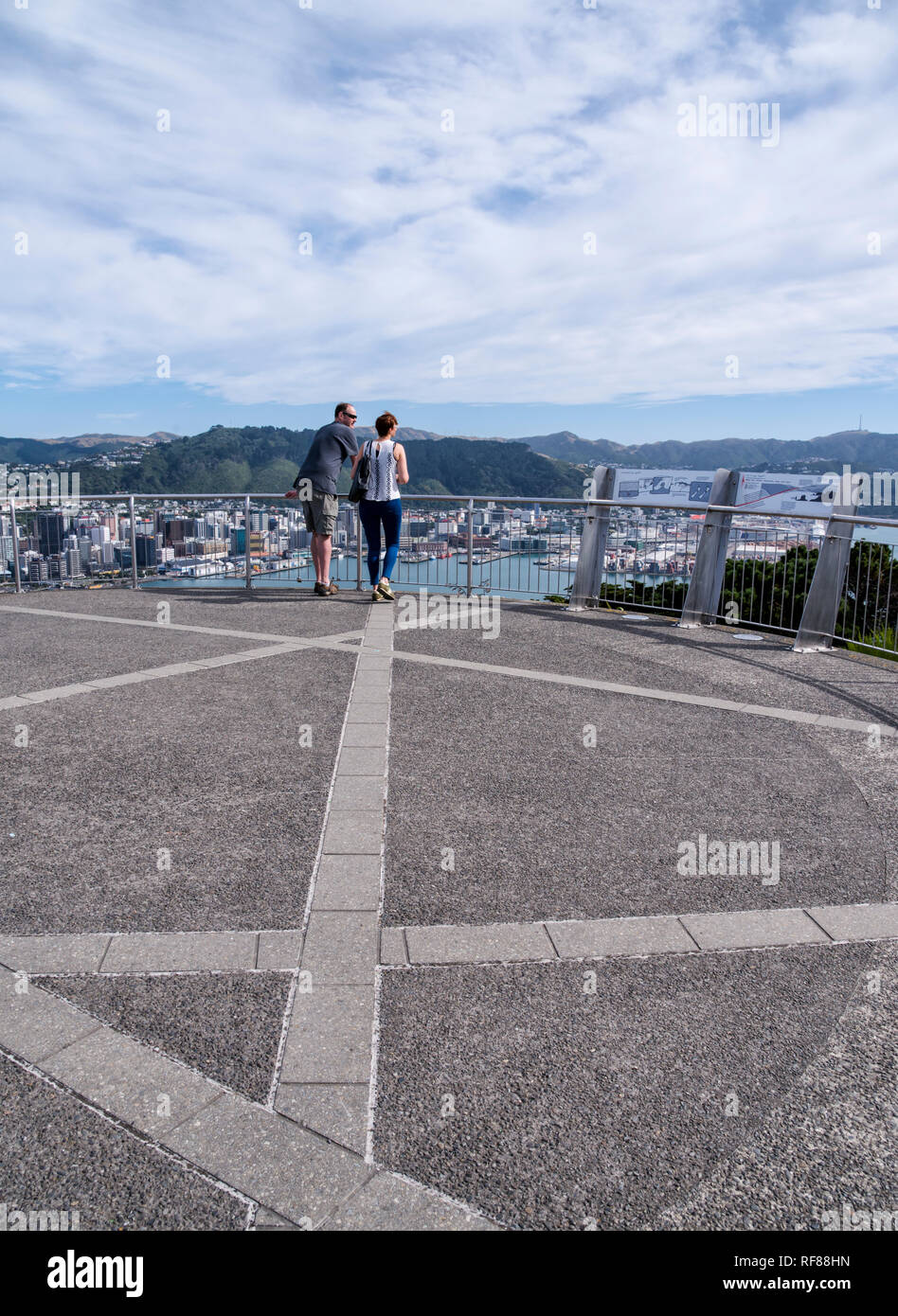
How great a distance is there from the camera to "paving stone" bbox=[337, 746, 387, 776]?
5094mm

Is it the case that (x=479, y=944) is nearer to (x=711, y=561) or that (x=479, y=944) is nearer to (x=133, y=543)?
(x=711, y=561)

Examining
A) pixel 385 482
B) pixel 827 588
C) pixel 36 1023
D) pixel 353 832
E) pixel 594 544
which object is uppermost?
pixel 385 482

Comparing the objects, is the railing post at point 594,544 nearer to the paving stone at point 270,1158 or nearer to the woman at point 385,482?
the woman at point 385,482

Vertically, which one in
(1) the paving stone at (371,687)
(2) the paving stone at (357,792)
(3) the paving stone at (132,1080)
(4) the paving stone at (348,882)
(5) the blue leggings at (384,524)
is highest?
(5) the blue leggings at (384,524)

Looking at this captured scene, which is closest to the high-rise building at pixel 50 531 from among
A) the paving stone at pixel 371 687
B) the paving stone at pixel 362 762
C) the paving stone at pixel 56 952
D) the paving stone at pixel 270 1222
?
the paving stone at pixel 371 687

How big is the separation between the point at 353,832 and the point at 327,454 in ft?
27.2

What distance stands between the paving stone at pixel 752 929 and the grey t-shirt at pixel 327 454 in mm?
9110

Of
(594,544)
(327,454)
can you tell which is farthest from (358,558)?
(594,544)

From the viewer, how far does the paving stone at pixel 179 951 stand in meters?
3.07

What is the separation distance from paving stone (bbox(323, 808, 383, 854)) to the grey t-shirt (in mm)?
7760

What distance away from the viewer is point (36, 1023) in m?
2.71

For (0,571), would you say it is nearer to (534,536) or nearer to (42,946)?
(534,536)

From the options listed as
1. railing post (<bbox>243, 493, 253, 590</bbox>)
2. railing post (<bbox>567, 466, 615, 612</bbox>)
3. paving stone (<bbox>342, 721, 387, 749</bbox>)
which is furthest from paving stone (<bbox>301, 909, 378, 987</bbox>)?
railing post (<bbox>243, 493, 253, 590</bbox>)

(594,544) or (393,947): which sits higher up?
(594,544)
